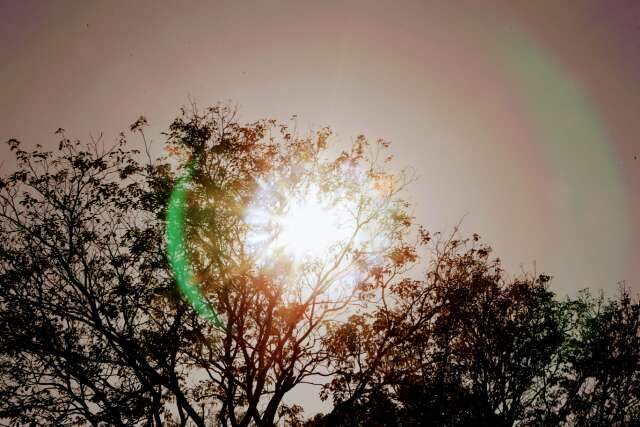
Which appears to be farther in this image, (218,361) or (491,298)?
(491,298)

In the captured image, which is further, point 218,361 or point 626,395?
point 626,395

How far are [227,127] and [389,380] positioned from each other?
11.3 m

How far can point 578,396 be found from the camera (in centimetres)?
1752

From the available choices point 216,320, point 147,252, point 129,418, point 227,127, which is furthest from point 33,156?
point 129,418

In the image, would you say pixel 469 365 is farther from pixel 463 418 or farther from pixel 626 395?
pixel 626 395

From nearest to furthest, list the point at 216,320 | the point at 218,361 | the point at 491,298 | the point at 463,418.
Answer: the point at 218,361, the point at 216,320, the point at 463,418, the point at 491,298

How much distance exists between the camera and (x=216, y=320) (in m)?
13.6

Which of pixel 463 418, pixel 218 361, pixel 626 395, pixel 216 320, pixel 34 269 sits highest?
pixel 34 269

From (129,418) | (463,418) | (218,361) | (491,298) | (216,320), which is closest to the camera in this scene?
(129,418)

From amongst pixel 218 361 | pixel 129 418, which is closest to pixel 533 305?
pixel 218 361

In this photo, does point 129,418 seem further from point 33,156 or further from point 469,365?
point 469,365

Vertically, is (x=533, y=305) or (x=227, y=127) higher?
(x=227, y=127)

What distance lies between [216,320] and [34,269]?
22.0ft

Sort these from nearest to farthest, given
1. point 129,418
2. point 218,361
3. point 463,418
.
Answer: point 129,418 < point 218,361 < point 463,418
